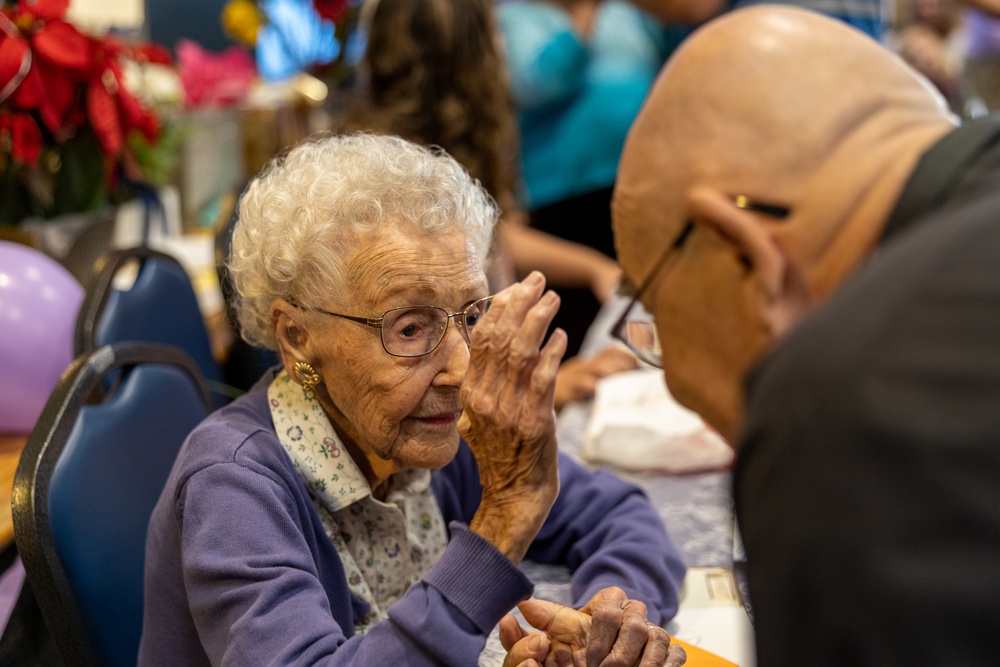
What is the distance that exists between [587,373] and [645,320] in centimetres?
130

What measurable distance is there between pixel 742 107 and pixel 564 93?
2.62m

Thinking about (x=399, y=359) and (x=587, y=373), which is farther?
(x=587, y=373)

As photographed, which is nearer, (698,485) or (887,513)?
(887,513)

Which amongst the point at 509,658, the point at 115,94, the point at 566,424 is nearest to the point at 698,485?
the point at 566,424

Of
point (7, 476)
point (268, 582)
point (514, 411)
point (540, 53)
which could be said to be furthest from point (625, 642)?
point (540, 53)

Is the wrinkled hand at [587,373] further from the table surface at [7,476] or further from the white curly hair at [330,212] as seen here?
the table surface at [7,476]

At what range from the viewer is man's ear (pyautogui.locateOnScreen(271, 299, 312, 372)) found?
4.50 feet

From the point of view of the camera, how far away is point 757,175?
2.96 feet

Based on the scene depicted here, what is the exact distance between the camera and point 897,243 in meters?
0.69

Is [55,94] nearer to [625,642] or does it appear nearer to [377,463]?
[377,463]

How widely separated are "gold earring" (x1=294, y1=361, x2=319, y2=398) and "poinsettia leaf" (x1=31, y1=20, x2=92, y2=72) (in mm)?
1328

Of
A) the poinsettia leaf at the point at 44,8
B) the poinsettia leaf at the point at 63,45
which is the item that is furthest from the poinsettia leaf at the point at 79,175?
the poinsettia leaf at the point at 44,8

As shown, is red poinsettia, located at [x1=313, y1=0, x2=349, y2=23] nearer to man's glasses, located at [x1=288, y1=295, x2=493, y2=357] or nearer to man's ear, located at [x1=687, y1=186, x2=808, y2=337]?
man's glasses, located at [x1=288, y1=295, x2=493, y2=357]

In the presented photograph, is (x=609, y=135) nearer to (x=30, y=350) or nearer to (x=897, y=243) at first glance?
(x=30, y=350)
